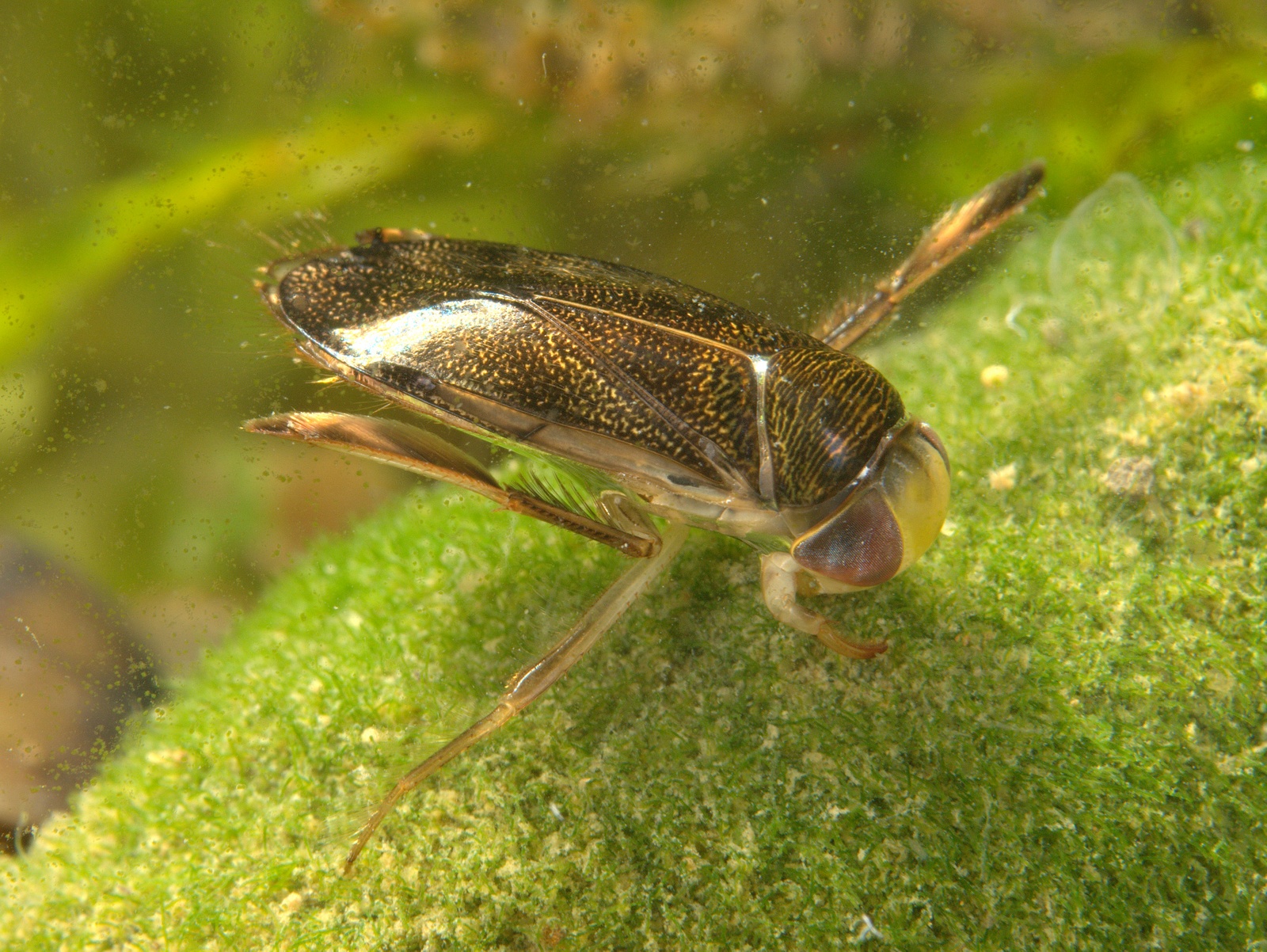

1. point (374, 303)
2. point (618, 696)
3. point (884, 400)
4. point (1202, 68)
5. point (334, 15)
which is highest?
point (334, 15)

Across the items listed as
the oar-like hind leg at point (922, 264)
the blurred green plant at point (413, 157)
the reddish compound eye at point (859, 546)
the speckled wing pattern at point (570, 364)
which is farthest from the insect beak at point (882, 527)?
the blurred green plant at point (413, 157)

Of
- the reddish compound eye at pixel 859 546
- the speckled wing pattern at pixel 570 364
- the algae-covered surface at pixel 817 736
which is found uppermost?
the speckled wing pattern at pixel 570 364

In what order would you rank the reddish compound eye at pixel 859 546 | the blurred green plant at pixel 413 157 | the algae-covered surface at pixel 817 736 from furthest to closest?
the blurred green plant at pixel 413 157, the reddish compound eye at pixel 859 546, the algae-covered surface at pixel 817 736

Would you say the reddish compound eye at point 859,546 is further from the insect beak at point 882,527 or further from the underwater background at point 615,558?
the underwater background at point 615,558

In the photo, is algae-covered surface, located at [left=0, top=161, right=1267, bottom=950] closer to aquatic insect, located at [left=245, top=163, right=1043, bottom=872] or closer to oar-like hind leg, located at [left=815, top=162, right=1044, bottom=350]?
aquatic insect, located at [left=245, top=163, right=1043, bottom=872]

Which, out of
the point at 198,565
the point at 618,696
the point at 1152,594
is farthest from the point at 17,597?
the point at 1152,594

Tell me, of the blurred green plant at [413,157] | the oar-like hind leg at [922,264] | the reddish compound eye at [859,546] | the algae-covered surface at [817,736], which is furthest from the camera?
the blurred green plant at [413,157]

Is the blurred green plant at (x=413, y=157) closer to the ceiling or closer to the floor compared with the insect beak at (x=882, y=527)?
closer to the ceiling

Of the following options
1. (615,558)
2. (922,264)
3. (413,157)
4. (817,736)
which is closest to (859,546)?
(817,736)

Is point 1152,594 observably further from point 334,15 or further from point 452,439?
point 334,15
